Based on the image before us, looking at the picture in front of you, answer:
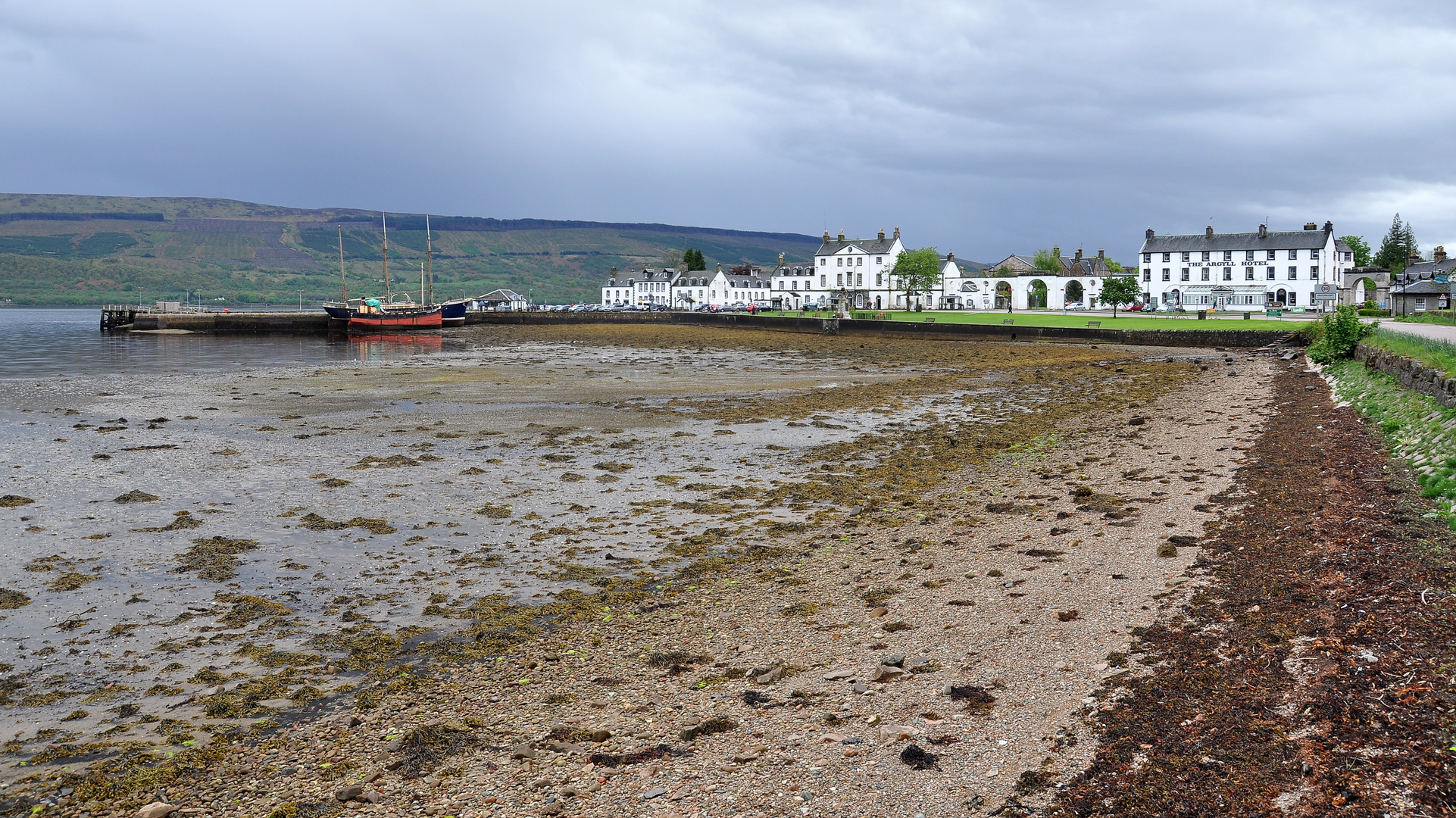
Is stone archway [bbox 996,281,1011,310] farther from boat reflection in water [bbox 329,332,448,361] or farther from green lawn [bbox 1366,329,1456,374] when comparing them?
green lawn [bbox 1366,329,1456,374]

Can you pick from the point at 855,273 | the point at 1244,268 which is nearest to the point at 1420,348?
the point at 1244,268

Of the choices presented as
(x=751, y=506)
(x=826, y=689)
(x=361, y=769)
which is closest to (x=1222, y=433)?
(x=751, y=506)

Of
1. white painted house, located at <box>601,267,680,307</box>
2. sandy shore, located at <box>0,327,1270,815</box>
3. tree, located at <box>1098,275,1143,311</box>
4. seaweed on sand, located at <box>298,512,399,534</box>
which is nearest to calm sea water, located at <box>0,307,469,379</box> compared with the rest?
sandy shore, located at <box>0,327,1270,815</box>

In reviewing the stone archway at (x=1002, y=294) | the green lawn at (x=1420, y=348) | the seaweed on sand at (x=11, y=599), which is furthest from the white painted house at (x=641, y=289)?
the seaweed on sand at (x=11, y=599)

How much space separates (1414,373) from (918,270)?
100 m

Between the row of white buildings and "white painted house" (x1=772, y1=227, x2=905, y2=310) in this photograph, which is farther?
"white painted house" (x1=772, y1=227, x2=905, y2=310)

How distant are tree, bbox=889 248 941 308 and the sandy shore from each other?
3733 inches

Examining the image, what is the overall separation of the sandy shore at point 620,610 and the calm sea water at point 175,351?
30692 mm

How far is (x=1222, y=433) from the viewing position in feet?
61.7

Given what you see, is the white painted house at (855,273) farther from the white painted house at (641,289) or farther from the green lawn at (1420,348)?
the green lawn at (1420,348)

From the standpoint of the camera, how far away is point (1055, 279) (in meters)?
113

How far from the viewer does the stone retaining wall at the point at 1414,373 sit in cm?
1432

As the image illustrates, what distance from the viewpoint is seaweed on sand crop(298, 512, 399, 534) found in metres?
13.9

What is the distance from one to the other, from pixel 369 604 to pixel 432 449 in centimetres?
1099
